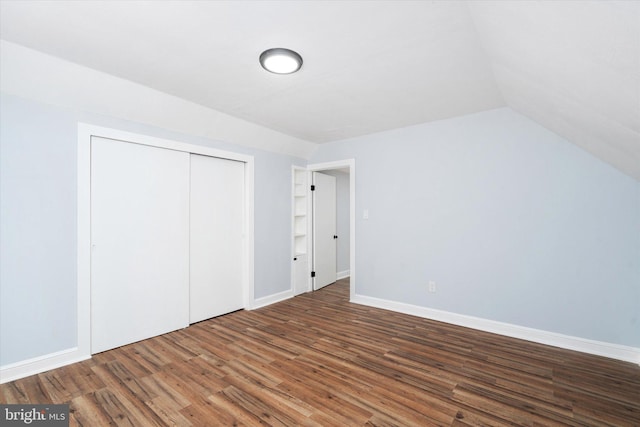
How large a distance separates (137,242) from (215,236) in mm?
920

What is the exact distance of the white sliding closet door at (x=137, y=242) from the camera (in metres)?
2.72

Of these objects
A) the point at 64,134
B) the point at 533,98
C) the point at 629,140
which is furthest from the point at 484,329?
the point at 64,134

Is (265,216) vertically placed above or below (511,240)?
above

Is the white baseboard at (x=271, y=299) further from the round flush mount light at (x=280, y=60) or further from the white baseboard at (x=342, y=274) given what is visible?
the round flush mount light at (x=280, y=60)

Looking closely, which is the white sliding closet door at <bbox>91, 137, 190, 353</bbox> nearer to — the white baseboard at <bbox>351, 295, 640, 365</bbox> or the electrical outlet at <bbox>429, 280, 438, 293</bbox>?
the white baseboard at <bbox>351, 295, 640, 365</bbox>

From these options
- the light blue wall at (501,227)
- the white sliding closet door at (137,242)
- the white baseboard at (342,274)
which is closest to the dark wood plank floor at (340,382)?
the white sliding closet door at (137,242)

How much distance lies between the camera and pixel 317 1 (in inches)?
60.4

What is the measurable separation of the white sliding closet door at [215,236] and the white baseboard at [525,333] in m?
2.10

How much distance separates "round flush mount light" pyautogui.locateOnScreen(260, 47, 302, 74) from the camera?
6.59 ft

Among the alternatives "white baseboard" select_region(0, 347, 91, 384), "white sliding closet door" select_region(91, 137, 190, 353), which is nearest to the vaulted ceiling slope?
"white sliding closet door" select_region(91, 137, 190, 353)

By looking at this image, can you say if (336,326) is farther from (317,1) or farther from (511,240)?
(317,1)

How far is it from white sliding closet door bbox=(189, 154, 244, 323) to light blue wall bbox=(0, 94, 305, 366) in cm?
112

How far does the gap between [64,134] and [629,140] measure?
172 inches

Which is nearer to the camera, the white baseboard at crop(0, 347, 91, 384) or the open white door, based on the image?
the white baseboard at crop(0, 347, 91, 384)
